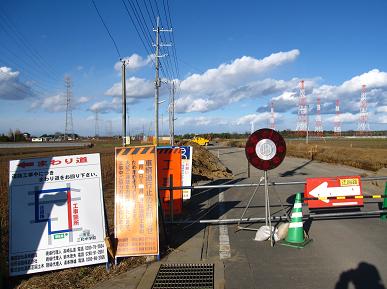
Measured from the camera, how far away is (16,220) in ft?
16.9

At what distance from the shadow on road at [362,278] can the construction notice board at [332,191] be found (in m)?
2.23

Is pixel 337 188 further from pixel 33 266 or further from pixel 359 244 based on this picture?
pixel 33 266

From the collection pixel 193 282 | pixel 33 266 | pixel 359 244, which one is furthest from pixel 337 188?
pixel 33 266

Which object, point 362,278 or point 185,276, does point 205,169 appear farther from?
A: point 362,278

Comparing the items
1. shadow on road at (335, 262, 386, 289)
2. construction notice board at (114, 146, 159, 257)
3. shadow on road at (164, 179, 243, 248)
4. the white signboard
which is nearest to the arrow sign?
shadow on road at (335, 262, 386, 289)

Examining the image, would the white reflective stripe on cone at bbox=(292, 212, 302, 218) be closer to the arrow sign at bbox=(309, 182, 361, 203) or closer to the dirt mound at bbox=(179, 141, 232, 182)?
the arrow sign at bbox=(309, 182, 361, 203)

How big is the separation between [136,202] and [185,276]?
4.62 ft

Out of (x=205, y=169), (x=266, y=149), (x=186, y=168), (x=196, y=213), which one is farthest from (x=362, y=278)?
(x=205, y=169)

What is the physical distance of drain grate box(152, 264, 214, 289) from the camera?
4.69m

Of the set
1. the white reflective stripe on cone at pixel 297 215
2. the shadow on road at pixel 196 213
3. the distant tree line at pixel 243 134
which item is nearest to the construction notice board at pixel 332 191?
the white reflective stripe on cone at pixel 297 215

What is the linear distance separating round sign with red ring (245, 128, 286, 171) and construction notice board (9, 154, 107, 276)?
280 centimetres

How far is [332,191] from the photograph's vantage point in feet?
24.4

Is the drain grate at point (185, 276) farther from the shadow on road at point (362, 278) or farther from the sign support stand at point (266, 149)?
the sign support stand at point (266, 149)

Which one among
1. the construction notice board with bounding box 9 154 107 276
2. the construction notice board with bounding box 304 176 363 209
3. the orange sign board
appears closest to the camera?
the construction notice board with bounding box 9 154 107 276
